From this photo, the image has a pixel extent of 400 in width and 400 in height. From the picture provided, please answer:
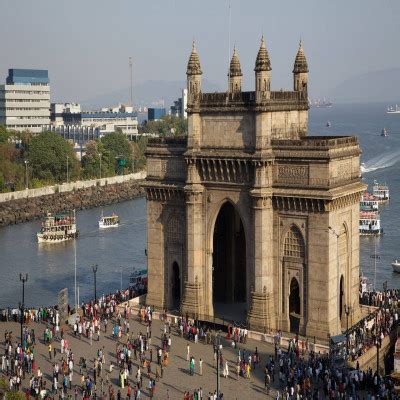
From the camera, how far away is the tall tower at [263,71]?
148ft

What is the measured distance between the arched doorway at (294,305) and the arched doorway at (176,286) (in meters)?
7.45

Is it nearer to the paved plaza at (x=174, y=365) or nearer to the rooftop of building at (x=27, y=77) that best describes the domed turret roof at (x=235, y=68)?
the paved plaza at (x=174, y=365)

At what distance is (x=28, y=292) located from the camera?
2596 inches

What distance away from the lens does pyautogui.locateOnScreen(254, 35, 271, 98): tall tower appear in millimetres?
45094

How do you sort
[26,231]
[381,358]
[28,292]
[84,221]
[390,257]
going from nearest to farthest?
[381,358]
[28,292]
[390,257]
[26,231]
[84,221]

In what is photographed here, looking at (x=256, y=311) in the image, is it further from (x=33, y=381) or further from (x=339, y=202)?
(x=33, y=381)

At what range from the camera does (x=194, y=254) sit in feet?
159

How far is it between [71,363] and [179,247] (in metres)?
11.8

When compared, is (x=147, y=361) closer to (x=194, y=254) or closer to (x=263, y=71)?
(x=194, y=254)

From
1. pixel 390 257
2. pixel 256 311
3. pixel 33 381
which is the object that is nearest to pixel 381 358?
pixel 256 311

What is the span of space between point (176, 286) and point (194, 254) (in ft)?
12.2

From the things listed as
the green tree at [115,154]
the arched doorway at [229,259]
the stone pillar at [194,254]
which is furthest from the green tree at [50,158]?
the stone pillar at [194,254]

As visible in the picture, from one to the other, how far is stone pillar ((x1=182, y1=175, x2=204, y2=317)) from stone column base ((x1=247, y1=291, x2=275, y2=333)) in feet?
12.2

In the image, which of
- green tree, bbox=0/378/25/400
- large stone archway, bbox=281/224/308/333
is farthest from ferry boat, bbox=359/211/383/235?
green tree, bbox=0/378/25/400
